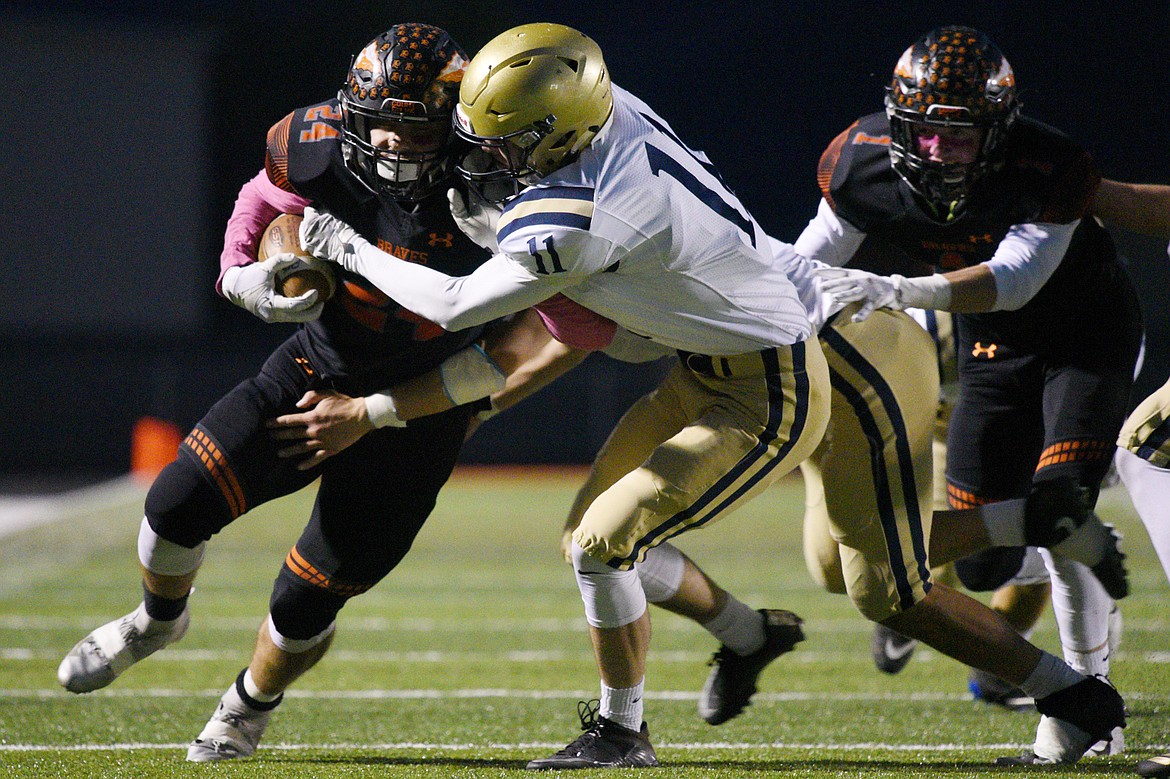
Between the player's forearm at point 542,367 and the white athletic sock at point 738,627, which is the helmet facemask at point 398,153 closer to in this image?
the player's forearm at point 542,367

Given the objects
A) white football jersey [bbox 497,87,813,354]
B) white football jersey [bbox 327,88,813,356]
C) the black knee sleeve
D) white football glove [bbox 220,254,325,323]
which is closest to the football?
white football glove [bbox 220,254,325,323]

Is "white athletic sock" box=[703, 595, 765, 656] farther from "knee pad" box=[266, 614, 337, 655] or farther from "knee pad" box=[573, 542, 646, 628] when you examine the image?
"knee pad" box=[266, 614, 337, 655]

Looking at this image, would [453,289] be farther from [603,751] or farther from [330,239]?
[603,751]

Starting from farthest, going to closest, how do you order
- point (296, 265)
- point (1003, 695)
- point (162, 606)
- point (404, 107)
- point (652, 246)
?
point (1003, 695)
point (162, 606)
point (296, 265)
point (404, 107)
point (652, 246)

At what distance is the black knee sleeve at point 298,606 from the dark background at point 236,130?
11.2 meters

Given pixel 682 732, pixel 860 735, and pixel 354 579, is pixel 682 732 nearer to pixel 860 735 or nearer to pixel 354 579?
pixel 860 735

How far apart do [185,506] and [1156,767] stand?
2.11 meters

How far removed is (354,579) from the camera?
3.28m

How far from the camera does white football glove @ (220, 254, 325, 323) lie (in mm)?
3049

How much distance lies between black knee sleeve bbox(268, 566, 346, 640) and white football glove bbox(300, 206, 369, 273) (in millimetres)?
761

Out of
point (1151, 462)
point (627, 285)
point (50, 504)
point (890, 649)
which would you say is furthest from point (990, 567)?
point (50, 504)

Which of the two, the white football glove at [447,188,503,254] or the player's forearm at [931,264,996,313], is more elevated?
the white football glove at [447,188,503,254]

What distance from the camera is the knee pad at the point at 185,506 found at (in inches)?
125

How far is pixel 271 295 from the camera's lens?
10.1 ft
